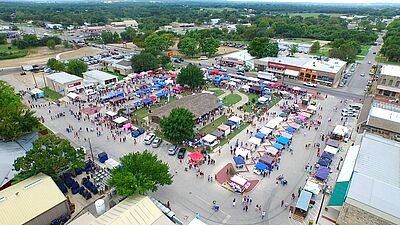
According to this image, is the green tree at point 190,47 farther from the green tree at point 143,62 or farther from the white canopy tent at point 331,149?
the white canopy tent at point 331,149

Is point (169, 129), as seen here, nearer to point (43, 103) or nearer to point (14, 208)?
point (14, 208)

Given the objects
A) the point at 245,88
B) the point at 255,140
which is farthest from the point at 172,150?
the point at 245,88

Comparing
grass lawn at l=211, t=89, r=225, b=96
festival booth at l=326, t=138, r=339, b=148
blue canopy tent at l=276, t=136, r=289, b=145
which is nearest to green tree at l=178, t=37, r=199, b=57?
grass lawn at l=211, t=89, r=225, b=96

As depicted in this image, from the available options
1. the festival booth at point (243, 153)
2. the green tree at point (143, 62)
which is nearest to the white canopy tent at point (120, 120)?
the festival booth at point (243, 153)

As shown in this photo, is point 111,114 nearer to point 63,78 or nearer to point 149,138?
point 149,138

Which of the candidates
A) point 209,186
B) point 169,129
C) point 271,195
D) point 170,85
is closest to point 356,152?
point 271,195

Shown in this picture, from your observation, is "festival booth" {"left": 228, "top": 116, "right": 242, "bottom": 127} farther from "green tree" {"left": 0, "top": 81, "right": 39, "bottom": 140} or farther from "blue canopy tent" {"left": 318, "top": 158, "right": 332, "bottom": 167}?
"green tree" {"left": 0, "top": 81, "right": 39, "bottom": 140}
